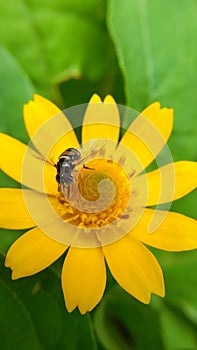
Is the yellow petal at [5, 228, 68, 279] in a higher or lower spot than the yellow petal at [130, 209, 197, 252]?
lower

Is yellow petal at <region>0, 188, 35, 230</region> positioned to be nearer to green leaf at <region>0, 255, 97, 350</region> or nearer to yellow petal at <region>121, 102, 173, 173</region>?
Answer: green leaf at <region>0, 255, 97, 350</region>

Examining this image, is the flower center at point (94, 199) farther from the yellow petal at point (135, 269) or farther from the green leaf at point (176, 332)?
the green leaf at point (176, 332)

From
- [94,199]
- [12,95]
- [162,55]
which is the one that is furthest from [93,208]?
[162,55]

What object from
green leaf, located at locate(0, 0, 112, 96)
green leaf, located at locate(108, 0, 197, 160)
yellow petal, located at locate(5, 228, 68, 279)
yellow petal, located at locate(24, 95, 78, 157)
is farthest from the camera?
green leaf, located at locate(0, 0, 112, 96)

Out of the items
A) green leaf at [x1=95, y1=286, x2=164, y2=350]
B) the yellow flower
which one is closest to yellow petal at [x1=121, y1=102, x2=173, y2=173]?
the yellow flower

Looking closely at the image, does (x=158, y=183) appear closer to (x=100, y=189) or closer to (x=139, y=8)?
(x=100, y=189)

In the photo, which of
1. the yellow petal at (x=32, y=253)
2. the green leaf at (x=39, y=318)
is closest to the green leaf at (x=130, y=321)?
the green leaf at (x=39, y=318)

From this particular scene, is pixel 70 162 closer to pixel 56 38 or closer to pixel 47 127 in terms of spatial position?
pixel 47 127
